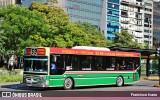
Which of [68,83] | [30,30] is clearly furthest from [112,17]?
[68,83]

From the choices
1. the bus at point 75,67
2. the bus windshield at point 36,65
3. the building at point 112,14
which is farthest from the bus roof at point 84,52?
the building at point 112,14

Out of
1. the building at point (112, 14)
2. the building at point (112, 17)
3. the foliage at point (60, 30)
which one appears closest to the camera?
the foliage at point (60, 30)

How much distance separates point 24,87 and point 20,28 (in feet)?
95.0

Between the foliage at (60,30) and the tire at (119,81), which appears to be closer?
the tire at (119,81)

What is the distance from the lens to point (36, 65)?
2438 centimetres

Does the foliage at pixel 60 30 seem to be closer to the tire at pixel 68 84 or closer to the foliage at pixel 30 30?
the foliage at pixel 30 30

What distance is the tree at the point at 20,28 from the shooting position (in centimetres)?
5294

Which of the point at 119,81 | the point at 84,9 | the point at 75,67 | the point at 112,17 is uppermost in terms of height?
the point at 84,9

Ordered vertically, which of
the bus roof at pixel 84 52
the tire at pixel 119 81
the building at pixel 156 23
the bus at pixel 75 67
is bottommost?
the tire at pixel 119 81

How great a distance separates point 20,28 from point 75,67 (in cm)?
2948

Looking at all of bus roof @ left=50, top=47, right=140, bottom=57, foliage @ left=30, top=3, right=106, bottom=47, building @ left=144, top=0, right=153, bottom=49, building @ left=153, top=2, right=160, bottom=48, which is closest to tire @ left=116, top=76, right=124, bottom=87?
bus roof @ left=50, top=47, right=140, bottom=57

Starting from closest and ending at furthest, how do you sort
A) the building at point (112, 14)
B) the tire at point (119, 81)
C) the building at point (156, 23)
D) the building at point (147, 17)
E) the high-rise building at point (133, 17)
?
the tire at point (119, 81)
the building at point (112, 14)
the high-rise building at point (133, 17)
the building at point (147, 17)
the building at point (156, 23)

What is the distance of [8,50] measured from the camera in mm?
55094

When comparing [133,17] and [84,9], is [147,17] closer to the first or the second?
[133,17]
